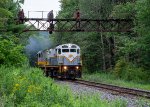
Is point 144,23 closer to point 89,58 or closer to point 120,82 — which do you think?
point 120,82

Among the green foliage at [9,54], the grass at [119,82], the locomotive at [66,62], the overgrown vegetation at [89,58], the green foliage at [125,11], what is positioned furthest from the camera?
the locomotive at [66,62]

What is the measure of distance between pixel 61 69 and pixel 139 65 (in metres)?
7.56

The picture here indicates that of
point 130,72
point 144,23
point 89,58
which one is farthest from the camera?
point 89,58

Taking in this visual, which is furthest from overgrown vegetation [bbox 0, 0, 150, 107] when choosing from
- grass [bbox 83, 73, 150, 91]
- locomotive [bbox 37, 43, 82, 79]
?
locomotive [bbox 37, 43, 82, 79]

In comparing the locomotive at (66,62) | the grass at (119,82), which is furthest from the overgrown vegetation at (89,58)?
the locomotive at (66,62)

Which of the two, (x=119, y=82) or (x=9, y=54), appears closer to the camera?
(x=9, y=54)

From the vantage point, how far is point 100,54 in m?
49.4

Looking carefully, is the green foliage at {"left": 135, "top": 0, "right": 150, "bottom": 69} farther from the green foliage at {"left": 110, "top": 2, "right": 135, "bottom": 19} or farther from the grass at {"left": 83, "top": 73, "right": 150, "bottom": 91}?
the green foliage at {"left": 110, "top": 2, "right": 135, "bottom": 19}

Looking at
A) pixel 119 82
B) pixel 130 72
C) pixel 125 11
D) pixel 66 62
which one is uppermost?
pixel 125 11

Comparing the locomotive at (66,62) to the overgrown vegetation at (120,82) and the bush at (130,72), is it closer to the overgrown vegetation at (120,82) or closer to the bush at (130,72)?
the overgrown vegetation at (120,82)

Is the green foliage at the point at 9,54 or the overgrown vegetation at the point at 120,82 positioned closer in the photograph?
the green foliage at the point at 9,54

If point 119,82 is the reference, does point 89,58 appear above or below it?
above

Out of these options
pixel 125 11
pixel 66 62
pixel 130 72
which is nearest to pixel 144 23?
pixel 130 72

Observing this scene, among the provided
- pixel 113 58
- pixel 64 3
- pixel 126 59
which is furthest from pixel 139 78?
pixel 64 3
